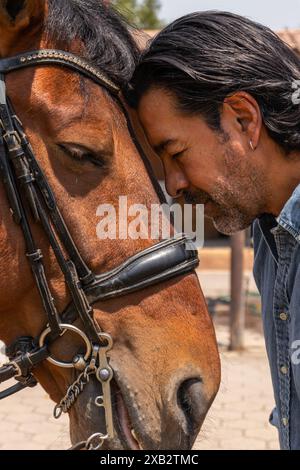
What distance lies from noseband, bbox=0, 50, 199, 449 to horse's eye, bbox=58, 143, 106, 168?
9cm

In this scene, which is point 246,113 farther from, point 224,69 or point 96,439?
point 96,439

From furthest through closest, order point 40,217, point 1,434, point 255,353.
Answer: point 255,353, point 1,434, point 40,217

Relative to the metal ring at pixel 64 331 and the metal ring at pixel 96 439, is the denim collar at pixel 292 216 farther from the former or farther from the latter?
the metal ring at pixel 96 439

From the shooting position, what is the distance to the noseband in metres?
1.70

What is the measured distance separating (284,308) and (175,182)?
48cm

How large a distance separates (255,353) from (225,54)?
502 cm

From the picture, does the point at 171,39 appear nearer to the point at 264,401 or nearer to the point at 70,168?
the point at 70,168

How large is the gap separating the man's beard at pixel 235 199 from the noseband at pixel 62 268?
18 centimetres

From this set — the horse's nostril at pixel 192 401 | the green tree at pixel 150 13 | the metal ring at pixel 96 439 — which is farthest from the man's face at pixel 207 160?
the green tree at pixel 150 13

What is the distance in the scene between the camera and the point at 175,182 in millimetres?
1900

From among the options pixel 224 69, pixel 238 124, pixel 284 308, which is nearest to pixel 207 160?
pixel 238 124

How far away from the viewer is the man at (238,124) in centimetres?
177

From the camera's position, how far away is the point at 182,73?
70.8 inches
